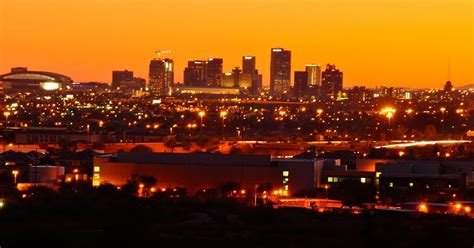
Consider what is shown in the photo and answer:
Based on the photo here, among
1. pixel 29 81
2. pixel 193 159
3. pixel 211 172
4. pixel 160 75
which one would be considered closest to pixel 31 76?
pixel 29 81

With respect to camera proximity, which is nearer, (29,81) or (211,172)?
(211,172)

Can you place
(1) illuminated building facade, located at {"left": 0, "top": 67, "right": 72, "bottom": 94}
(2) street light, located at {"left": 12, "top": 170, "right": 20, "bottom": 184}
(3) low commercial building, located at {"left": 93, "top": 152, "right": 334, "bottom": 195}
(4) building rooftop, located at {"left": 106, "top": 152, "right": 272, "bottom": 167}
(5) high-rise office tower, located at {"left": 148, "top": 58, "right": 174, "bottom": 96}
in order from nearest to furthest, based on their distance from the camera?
1. (2) street light, located at {"left": 12, "top": 170, "right": 20, "bottom": 184}
2. (3) low commercial building, located at {"left": 93, "top": 152, "right": 334, "bottom": 195}
3. (4) building rooftop, located at {"left": 106, "top": 152, "right": 272, "bottom": 167}
4. (1) illuminated building facade, located at {"left": 0, "top": 67, "right": 72, "bottom": 94}
5. (5) high-rise office tower, located at {"left": 148, "top": 58, "right": 174, "bottom": 96}

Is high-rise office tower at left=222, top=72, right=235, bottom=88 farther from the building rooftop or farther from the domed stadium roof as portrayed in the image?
the building rooftop

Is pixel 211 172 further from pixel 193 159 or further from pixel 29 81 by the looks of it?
pixel 29 81

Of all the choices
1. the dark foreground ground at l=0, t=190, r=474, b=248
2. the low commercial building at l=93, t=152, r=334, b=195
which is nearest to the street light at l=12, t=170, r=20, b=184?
the low commercial building at l=93, t=152, r=334, b=195

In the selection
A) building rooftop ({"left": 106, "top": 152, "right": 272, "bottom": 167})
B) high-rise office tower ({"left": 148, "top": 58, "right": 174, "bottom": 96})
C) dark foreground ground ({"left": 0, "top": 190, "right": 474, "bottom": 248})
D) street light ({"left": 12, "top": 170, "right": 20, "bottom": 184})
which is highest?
high-rise office tower ({"left": 148, "top": 58, "right": 174, "bottom": 96})
